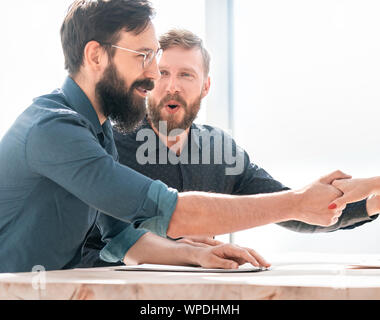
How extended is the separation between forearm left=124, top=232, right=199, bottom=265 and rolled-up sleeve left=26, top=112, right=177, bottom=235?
27cm

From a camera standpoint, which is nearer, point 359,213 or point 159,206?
point 159,206

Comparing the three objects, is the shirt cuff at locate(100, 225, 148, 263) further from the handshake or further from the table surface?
the table surface

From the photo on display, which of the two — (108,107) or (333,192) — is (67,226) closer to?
(108,107)

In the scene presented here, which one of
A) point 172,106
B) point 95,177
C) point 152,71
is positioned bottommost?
point 172,106

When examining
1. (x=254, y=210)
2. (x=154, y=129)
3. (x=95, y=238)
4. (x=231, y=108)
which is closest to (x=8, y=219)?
(x=254, y=210)

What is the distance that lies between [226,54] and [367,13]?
0.84 metres

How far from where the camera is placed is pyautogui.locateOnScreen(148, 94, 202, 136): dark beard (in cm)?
234

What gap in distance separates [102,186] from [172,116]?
1.25 m

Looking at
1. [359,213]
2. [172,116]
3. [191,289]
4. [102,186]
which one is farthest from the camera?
[172,116]

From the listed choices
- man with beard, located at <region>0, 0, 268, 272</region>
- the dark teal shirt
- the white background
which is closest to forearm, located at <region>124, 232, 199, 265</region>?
man with beard, located at <region>0, 0, 268, 272</region>

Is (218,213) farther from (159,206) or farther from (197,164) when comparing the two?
(197,164)

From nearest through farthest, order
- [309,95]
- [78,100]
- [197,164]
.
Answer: [78,100] < [197,164] < [309,95]

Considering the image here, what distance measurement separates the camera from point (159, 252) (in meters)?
1.49

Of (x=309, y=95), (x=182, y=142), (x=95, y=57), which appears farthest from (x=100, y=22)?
(x=309, y=95)
